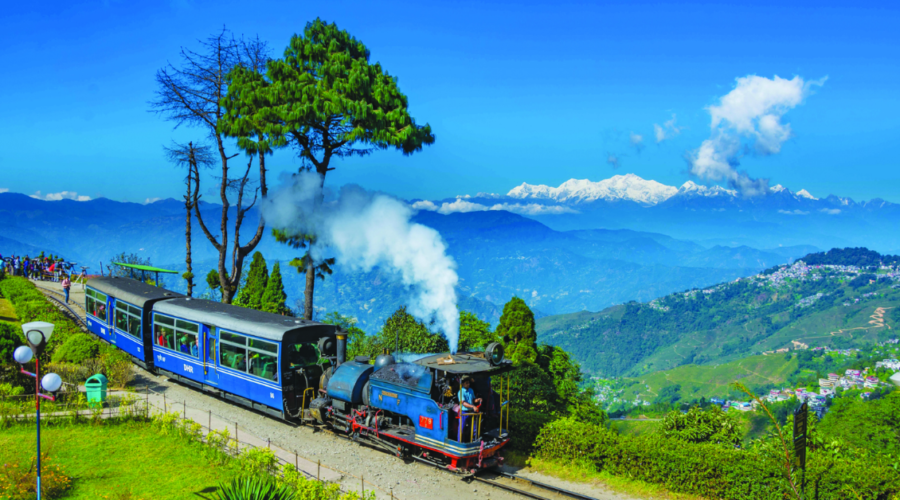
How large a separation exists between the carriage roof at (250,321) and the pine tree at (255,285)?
640 inches

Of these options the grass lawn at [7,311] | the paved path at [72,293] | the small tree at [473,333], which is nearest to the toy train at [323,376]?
the small tree at [473,333]

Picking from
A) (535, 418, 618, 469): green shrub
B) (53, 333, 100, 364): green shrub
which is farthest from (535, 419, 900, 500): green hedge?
(53, 333, 100, 364): green shrub

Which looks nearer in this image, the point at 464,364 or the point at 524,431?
the point at 464,364

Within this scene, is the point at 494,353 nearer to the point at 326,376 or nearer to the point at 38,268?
the point at 326,376

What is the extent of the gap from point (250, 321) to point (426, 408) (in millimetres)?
Result: 6633

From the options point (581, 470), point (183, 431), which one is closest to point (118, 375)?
point (183, 431)

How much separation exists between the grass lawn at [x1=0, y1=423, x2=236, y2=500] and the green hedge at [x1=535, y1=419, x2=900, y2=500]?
27.2 feet

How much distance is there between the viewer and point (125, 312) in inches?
848

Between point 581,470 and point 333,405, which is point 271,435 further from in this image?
point 581,470

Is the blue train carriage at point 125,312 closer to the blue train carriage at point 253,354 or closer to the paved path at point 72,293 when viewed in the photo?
the blue train carriage at point 253,354

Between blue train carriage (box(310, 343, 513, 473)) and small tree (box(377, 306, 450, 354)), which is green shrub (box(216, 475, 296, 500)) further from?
small tree (box(377, 306, 450, 354))

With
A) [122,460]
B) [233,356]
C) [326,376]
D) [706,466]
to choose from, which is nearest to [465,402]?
[326,376]

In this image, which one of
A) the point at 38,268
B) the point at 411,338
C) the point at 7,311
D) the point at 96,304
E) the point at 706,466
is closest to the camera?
the point at 706,466

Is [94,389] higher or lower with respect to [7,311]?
lower
